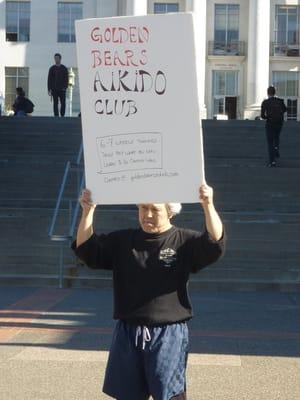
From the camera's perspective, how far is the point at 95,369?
7480 mm

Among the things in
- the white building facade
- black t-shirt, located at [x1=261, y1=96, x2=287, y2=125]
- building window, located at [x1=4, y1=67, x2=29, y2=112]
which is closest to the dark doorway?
the white building facade

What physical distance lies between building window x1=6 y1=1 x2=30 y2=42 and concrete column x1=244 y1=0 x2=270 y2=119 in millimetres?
13250

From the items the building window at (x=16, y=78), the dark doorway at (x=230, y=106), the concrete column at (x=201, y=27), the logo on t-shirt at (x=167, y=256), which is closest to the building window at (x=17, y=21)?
the building window at (x=16, y=78)

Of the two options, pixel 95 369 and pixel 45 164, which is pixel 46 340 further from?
pixel 45 164

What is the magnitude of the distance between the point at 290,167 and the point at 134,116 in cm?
1604

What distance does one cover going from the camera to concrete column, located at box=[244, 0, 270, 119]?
48.6m

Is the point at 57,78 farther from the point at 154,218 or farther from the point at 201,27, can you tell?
the point at 201,27

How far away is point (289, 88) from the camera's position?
166 ft

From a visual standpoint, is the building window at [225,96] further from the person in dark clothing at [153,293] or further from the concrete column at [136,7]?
the person in dark clothing at [153,293]

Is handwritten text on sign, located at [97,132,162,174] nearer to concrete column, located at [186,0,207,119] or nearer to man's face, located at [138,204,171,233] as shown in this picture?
man's face, located at [138,204,171,233]

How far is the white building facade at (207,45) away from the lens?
50.0m

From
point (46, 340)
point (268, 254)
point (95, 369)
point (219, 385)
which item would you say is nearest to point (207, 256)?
point (219, 385)

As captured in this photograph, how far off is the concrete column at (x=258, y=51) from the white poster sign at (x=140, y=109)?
44497 mm

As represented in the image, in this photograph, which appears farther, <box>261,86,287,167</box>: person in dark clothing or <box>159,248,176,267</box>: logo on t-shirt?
<box>261,86,287,167</box>: person in dark clothing
